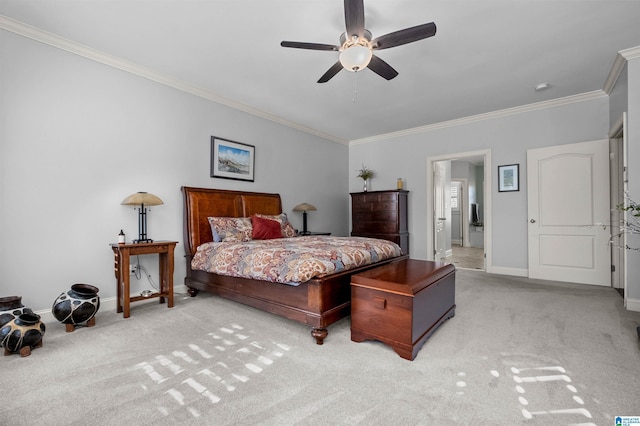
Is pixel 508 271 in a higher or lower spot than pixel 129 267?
lower

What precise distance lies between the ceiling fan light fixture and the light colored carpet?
89.0 inches

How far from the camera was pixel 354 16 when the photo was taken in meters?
2.06

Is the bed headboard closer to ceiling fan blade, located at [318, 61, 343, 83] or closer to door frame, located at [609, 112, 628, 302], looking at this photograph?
ceiling fan blade, located at [318, 61, 343, 83]

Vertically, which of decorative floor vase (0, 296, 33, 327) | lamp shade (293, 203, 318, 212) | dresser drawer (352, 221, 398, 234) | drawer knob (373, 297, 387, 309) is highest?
lamp shade (293, 203, 318, 212)

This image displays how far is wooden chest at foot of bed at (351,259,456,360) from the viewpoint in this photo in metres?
1.99

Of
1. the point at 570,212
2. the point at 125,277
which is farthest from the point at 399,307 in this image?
the point at 570,212

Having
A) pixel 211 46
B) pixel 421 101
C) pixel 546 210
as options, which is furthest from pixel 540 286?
pixel 211 46

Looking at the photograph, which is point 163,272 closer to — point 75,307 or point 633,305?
point 75,307

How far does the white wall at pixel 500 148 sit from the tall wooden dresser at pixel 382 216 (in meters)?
0.32

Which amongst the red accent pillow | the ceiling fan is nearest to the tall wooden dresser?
the red accent pillow

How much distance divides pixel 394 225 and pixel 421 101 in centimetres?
224

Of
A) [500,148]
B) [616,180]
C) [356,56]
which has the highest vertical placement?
[356,56]

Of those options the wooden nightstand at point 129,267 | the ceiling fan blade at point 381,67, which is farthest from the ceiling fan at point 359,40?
the wooden nightstand at point 129,267

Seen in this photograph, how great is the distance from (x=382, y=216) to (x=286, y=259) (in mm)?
3554
